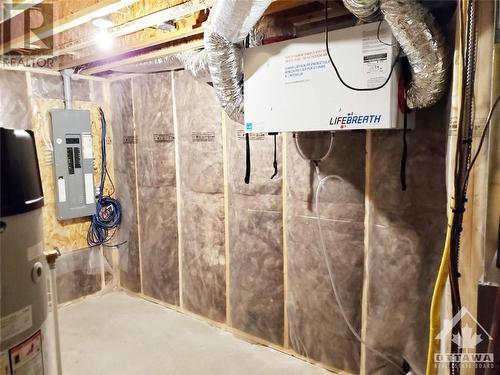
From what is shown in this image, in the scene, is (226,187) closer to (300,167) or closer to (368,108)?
(300,167)

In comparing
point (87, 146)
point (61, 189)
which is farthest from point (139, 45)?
point (61, 189)

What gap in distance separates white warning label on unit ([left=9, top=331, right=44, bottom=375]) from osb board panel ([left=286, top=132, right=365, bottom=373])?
5.66 feet

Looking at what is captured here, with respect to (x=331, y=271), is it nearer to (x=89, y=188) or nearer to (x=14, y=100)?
(x=89, y=188)

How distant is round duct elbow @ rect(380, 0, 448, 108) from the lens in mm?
1429

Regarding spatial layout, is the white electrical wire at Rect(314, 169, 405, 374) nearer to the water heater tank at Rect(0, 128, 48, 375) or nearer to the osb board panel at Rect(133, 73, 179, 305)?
the osb board panel at Rect(133, 73, 179, 305)

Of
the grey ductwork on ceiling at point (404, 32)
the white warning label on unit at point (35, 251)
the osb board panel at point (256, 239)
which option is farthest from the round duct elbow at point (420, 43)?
the white warning label on unit at point (35, 251)

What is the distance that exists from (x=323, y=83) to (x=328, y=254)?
1.13 m

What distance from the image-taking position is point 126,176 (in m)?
3.59

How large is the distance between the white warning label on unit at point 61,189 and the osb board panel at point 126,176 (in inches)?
21.5

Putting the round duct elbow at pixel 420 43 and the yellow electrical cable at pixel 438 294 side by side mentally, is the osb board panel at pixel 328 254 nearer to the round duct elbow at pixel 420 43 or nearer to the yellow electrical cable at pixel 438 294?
the round duct elbow at pixel 420 43

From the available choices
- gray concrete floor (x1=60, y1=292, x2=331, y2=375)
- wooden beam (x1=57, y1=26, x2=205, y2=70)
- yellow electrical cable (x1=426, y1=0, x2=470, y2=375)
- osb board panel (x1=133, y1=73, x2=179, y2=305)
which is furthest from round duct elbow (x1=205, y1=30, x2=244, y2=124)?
gray concrete floor (x1=60, y1=292, x2=331, y2=375)

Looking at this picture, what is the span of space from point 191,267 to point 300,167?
1.41 meters

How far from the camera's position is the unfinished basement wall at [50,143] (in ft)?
9.91

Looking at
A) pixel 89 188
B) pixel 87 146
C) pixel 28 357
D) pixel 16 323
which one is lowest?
pixel 28 357
